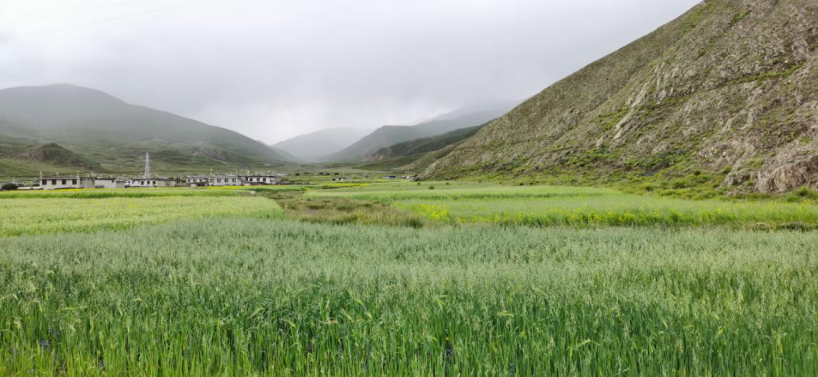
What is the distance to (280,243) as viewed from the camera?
10.2 metres

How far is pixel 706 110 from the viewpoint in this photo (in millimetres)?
46250

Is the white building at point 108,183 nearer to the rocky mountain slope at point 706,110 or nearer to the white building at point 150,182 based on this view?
the white building at point 150,182

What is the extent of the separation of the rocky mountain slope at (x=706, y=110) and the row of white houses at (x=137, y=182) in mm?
89284

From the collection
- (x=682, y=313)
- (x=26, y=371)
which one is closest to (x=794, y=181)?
(x=682, y=313)

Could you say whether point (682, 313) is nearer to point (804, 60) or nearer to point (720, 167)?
point (720, 167)

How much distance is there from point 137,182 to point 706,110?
14951 cm

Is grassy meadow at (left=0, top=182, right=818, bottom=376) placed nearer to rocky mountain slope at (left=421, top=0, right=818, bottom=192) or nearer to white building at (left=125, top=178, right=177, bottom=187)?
rocky mountain slope at (left=421, top=0, right=818, bottom=192)

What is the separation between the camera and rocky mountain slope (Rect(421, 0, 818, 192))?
30578 mm

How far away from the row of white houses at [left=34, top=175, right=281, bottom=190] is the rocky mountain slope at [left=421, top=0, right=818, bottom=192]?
89284 millimetres

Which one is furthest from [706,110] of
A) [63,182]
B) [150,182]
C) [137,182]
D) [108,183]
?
[108,183]

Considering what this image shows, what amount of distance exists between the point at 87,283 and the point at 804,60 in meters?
69.2

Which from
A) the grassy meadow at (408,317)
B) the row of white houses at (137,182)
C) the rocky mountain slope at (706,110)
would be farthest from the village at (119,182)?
the grassy meadow at (408,317)

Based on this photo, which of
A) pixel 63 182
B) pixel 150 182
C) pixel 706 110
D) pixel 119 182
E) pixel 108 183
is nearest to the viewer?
pixel 706 110

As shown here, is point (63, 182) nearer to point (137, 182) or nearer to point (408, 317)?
point (137, 182)
